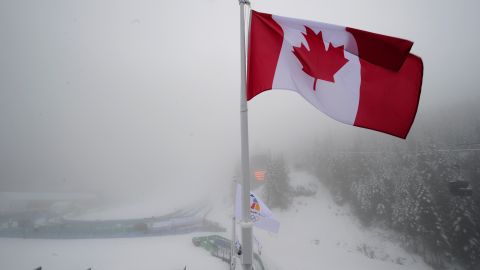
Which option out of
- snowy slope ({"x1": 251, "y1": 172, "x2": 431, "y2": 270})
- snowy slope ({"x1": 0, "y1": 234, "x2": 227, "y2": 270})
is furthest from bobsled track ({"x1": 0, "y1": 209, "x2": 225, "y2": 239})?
snowy slope ({"x1": 251, "y1": 172, "x2": 431, "y2": 270})

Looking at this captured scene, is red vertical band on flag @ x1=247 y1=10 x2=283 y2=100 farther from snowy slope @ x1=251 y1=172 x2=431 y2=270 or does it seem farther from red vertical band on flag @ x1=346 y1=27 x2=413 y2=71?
snowy slope @ x1=251 y1=172 x2=431 y2=270

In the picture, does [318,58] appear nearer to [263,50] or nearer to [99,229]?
[263,50]

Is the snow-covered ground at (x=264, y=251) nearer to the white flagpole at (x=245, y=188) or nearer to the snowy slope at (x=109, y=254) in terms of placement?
the snowy slope at (x=109, y=254)

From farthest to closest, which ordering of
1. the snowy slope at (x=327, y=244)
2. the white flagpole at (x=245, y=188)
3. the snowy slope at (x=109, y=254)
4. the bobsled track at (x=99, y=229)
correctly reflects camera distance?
1. the bobsled track at (x=99, y=229)
2. the snowy slope at (x=327, y=244)
3. the snowy slope at (x=109, y=254)
4. the white flagpole at (x=245, y=188)

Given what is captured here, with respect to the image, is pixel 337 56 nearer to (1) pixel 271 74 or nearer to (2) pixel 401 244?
(1) pixel 271 74

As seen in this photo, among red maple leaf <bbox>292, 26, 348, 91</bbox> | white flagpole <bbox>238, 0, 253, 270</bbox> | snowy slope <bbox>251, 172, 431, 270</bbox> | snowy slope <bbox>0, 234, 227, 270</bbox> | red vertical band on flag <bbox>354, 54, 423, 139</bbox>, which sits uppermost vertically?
red maple leaf <bbox>292, 26, 348, 91</bbox>

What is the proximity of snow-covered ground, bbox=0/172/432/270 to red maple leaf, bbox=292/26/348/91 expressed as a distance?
21.5 m

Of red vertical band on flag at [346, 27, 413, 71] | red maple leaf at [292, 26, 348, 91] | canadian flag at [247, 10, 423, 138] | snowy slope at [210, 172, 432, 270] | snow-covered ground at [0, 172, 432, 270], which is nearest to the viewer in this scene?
red vertical band on flag at [346, 27, 413, 71]

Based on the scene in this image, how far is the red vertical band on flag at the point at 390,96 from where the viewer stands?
383 cm

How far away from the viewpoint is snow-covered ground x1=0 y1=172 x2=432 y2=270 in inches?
862

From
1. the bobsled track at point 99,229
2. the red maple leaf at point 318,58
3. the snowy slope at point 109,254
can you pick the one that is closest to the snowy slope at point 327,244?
the snowy slope at point 109,254

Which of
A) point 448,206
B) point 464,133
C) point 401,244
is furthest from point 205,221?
point 464,133

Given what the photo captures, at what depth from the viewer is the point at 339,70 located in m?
4.09

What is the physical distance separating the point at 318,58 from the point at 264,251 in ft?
85.9
